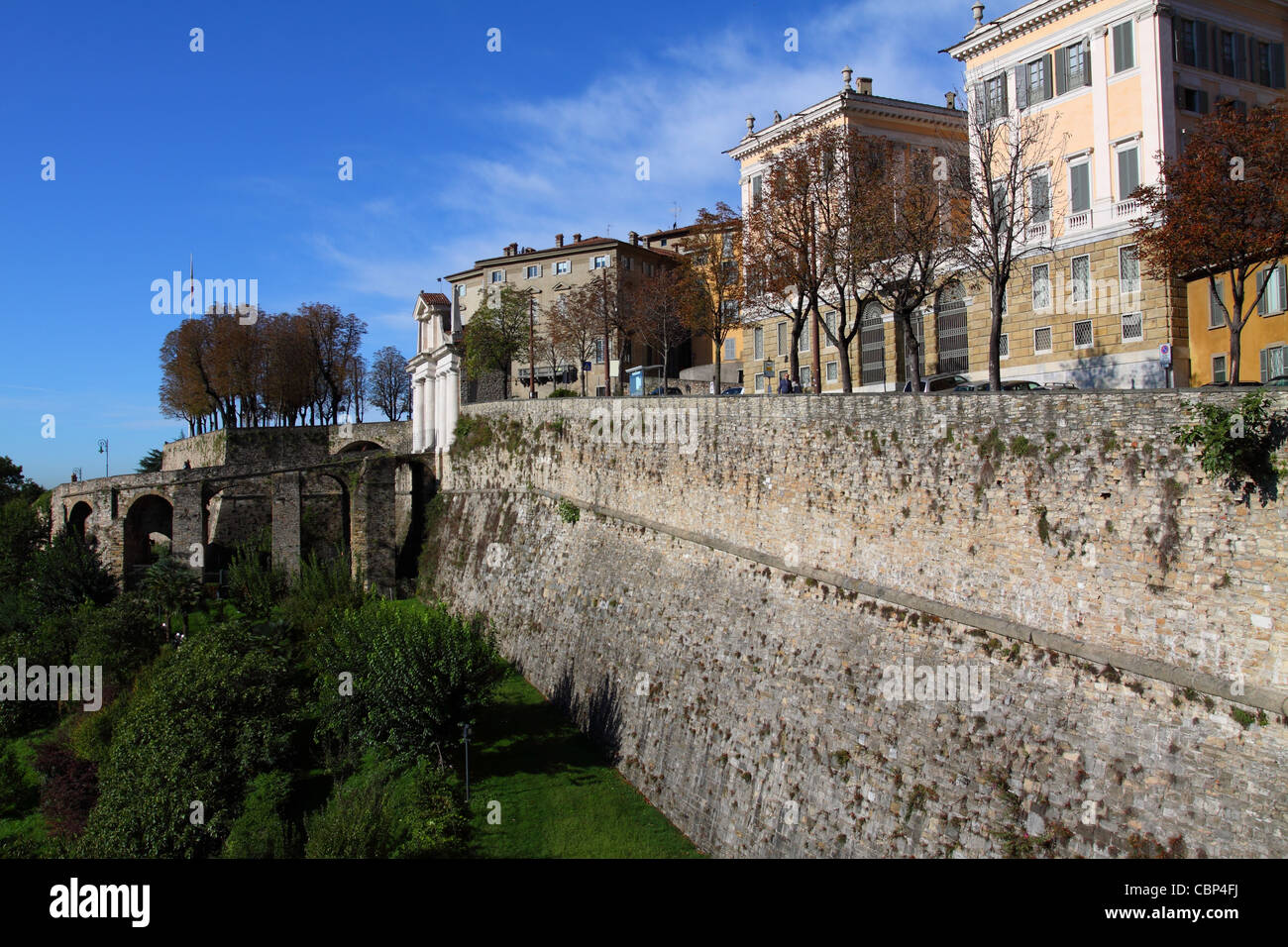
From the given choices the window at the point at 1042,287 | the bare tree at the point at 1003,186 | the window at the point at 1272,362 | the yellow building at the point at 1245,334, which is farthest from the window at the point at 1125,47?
the window at the point at 1272,362

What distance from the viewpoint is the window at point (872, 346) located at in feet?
98.8

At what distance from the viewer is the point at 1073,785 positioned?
11.0 meters

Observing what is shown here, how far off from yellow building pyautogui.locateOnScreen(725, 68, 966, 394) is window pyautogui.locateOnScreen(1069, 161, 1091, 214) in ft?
22.2

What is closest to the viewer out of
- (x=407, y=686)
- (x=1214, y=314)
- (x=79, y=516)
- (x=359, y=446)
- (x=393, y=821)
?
(x=393, y=821)

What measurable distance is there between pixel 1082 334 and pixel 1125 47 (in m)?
8.13

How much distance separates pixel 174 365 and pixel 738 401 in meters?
57.0

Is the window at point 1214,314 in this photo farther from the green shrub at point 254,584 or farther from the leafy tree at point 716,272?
the green shrub at point 254,584

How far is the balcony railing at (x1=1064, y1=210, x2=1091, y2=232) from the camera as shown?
24.0 metres

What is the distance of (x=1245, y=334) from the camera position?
20.9 meters

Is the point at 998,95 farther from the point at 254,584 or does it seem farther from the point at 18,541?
the point at 18,541

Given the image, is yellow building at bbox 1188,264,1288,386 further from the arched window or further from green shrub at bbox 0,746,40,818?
green shrub at bbox 0,746,40,818

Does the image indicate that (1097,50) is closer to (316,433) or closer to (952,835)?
(952,835)

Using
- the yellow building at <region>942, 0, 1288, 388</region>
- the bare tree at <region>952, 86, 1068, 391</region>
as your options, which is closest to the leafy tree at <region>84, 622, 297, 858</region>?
the bare tree at <region>952, 86, 1068, 391</region>

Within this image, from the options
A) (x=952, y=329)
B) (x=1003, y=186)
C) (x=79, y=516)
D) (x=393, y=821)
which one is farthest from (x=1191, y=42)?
(x=79, y=516)
